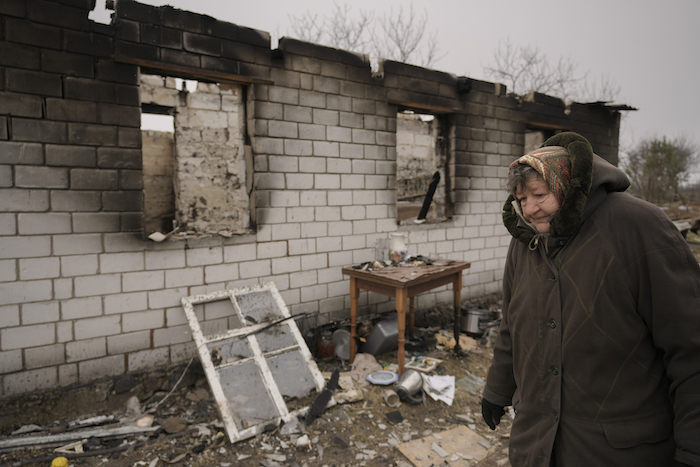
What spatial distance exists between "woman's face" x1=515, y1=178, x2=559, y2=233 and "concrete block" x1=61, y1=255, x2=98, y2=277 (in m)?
3.24

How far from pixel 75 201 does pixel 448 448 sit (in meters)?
3.41

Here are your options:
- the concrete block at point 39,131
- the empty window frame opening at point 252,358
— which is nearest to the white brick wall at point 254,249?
the empty window frame opening at point 252,358

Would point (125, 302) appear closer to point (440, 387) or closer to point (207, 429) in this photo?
point (207, 429)

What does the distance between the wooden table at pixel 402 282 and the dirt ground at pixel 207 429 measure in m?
0.66

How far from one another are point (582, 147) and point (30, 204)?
11.8ft

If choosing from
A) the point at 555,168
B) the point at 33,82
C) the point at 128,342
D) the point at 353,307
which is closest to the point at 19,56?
the point at 33,82

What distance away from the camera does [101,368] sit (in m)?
3.28

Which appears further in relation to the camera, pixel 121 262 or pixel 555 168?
pixel 121 262

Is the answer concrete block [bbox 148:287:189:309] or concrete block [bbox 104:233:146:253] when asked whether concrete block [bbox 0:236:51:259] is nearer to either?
concrete block [bbox 104:233:146:253]

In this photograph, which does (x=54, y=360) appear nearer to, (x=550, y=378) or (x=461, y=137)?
(x=550, y=378)

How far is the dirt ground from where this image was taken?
268cm

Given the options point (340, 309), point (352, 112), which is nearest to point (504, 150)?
point (352, 112)

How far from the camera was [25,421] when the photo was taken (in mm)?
2969

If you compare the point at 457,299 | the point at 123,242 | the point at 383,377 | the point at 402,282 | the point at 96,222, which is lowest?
the point at 383,377
